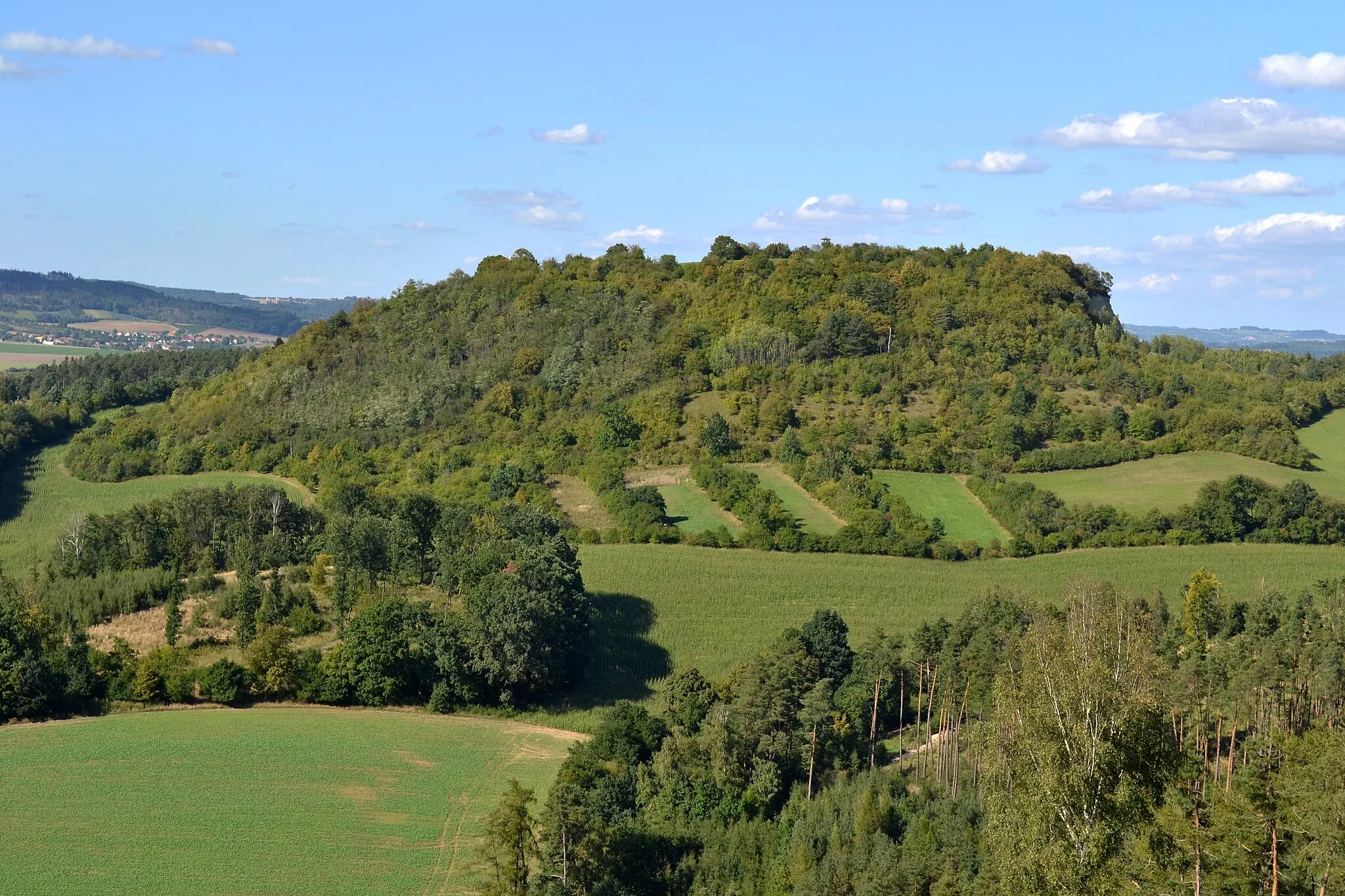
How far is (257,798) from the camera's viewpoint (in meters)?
40.4

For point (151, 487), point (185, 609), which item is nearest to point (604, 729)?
point (185, 609)

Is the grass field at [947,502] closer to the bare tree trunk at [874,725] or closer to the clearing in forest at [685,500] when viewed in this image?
the clearing in forest at [685,500]

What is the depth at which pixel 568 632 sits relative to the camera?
56312 mm

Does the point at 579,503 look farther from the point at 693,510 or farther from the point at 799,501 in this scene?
the point at 799,501

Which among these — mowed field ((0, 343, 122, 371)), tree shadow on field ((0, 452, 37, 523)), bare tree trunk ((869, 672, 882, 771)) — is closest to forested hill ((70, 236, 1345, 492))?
tree shadow on field ((0, 452, 37, 523))

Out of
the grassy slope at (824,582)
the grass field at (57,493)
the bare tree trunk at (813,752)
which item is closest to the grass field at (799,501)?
the grassy slope at (824,582)

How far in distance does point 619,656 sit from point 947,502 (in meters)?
27.8

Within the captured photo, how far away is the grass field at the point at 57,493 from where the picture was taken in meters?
78.7

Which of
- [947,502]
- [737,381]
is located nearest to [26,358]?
[737,381]

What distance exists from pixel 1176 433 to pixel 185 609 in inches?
2507

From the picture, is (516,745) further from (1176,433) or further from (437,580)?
(1176,433)

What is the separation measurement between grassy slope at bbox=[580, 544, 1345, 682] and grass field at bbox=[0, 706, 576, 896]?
11.5 m

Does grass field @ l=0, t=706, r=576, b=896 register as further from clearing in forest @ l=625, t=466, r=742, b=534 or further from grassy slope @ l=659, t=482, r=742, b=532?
clearing in forest @ l=625, t=466, r=742, b=534

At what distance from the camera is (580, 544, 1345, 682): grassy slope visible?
59.8 m
